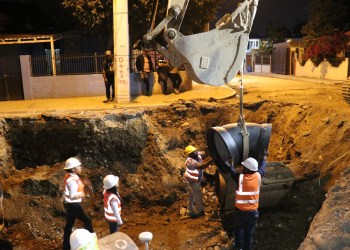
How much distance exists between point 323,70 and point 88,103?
47.9ft

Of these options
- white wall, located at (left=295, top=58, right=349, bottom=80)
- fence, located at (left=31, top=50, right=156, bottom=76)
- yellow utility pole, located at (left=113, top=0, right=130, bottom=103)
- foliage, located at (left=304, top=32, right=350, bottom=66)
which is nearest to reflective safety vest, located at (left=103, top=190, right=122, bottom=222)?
yellow utility pole, located at (left=113, top=0, right=130, bottom=103)

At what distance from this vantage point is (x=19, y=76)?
13773mm

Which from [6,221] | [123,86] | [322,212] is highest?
[123,86]

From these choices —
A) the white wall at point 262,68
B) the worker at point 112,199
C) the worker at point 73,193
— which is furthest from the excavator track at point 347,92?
the white wall at point 262,68

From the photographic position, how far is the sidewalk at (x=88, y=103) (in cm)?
1127

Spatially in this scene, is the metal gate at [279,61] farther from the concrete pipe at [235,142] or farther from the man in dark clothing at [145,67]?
the concrete pipe at [235,142]

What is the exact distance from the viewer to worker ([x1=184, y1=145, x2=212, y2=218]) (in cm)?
801

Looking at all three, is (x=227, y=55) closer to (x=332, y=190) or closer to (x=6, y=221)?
(x=332, y=190)

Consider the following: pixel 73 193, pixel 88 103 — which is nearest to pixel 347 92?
pixel 88 103

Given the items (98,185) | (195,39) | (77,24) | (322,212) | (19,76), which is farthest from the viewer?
(77,24)

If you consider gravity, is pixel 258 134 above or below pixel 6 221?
above

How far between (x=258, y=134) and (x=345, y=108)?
4.71 m

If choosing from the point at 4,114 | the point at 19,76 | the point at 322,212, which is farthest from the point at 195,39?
the point at 19,76

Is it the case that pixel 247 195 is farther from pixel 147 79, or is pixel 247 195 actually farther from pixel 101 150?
pixel 147 79
